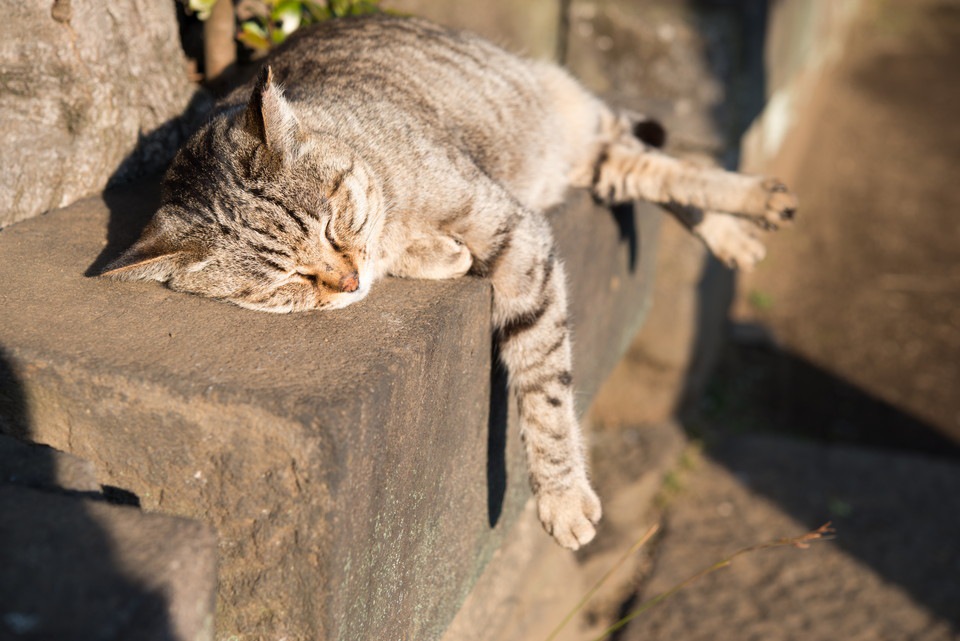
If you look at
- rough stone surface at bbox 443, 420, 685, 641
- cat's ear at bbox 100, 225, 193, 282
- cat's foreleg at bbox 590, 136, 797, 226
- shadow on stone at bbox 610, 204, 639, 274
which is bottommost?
rough stone surface at bbox 443, 420, 685, 641

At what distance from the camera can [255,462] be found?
4.41ft

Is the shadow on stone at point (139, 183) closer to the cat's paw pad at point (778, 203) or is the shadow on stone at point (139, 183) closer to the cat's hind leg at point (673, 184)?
the cat's hind leg at point (673, 184)

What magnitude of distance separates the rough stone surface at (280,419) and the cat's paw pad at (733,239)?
3.73 feet

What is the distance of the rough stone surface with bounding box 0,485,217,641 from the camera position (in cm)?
104

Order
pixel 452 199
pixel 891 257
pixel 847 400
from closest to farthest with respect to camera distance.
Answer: pixel 452 199, pixel 847 400, pixel 891 257

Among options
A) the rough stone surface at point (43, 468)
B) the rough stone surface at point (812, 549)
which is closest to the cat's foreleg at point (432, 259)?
the rough stone surface at point (43, 468)

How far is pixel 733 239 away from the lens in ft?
8.89

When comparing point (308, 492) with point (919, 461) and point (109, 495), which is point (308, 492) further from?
point (919, 461)

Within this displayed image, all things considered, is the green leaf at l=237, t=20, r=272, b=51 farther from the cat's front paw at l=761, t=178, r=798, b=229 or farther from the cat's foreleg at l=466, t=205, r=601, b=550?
the cat's front paw at l=761, t=178, r=798, b=229

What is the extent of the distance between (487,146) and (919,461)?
246 cm

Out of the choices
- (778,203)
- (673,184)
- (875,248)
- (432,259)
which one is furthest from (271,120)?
(875,248)

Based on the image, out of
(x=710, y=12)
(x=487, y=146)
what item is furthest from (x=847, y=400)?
(x=487, y=146)

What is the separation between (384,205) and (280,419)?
0.75 metres

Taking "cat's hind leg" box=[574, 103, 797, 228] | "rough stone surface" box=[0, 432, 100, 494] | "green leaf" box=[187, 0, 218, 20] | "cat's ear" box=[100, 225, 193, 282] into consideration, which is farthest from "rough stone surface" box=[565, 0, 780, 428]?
"rough stone surface" box=[0, 432, 100, 494]
